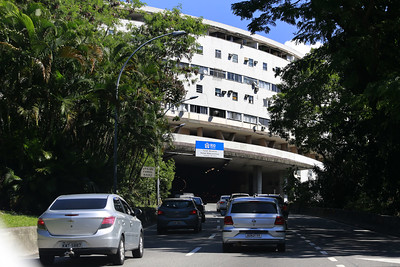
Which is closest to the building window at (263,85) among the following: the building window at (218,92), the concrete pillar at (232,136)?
the building window at (218,92)

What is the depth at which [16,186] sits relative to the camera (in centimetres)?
2198

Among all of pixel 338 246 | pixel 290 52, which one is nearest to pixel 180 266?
pixel 338 246

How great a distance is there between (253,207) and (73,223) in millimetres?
5898

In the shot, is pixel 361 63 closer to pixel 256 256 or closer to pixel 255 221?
pixel 255 221

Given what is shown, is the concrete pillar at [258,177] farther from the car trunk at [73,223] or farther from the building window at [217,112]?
the car trunk at [73,223]

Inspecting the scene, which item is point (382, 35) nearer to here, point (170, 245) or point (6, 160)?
point (170, 245)

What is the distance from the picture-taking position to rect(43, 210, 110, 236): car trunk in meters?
11.2

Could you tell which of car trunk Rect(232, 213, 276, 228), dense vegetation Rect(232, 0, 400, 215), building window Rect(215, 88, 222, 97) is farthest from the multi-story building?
car trunk Rect(232, 213, 276, 228)

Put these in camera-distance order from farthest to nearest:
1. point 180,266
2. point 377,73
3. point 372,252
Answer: point 377,73 < point 372,252 < point 180,266

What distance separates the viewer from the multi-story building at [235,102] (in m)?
68.9

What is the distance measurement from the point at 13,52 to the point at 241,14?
9.56m

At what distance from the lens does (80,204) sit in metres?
11.8

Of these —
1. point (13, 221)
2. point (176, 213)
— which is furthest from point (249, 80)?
point (13, 221)

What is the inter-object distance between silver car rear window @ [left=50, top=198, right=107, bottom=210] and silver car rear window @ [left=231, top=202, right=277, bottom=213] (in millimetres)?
4689
